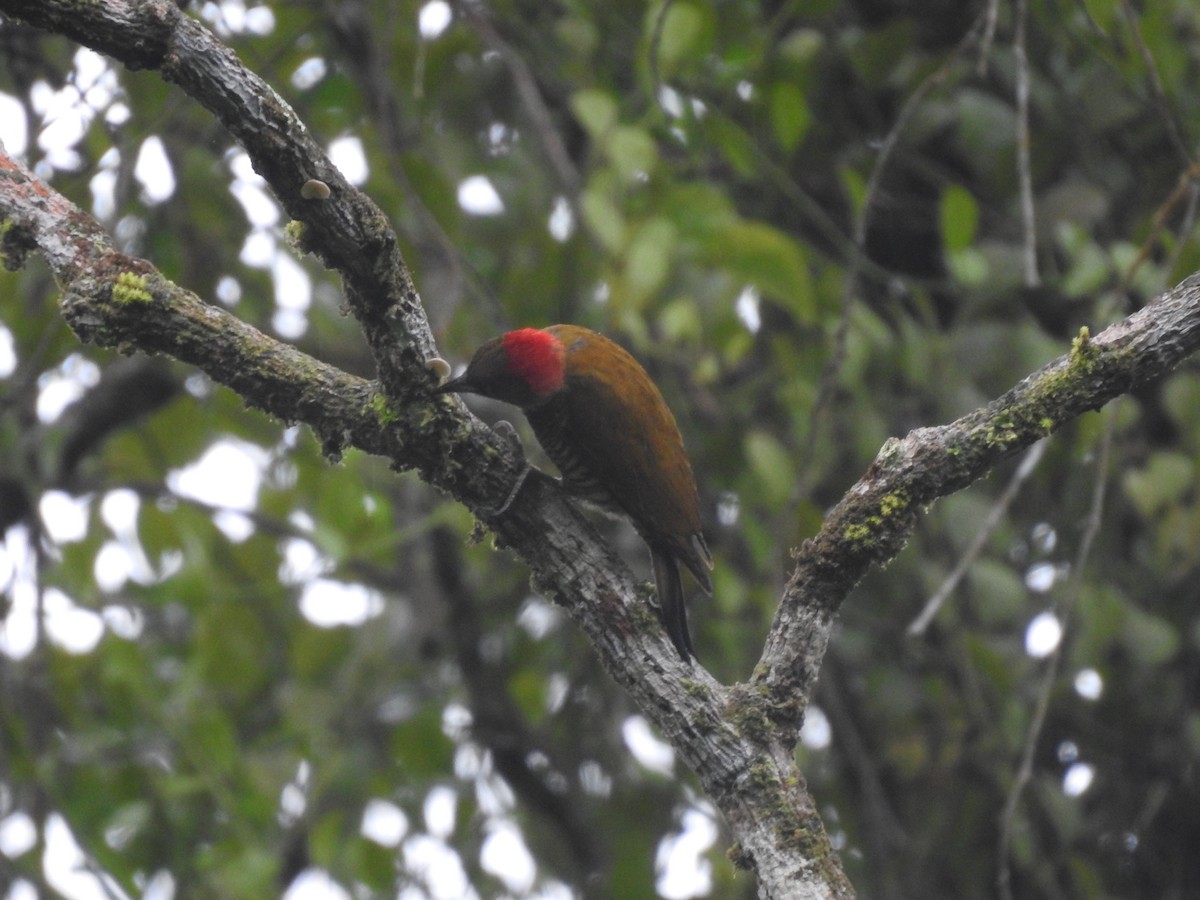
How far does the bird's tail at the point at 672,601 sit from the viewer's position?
2.27 meters

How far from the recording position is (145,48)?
1.79m

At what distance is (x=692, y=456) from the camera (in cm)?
483

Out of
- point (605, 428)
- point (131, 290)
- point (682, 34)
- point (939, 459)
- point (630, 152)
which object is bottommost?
point (131, 290)

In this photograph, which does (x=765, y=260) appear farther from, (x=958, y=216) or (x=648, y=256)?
(x=958, y=216)

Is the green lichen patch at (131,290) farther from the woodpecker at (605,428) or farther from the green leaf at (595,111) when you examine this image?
the green leaf at (595,111)

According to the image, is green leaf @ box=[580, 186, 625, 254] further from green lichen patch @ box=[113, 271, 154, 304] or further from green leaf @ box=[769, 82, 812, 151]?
green lichen patch @ box=[113, 271, 154, 304]

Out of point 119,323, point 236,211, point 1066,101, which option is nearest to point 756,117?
point 1066,101

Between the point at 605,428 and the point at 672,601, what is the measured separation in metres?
0.76

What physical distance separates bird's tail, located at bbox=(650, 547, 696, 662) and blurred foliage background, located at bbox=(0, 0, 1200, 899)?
601 millimetres

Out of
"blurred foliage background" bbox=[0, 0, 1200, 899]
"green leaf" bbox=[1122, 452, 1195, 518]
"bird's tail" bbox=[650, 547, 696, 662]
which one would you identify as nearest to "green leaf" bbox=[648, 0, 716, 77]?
"blurred foliage background" bbox=[0, 0, 1200, 899]

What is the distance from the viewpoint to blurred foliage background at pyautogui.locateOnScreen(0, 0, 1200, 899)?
4.05m

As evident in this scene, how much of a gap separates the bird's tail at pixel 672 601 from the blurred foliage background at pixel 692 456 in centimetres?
60

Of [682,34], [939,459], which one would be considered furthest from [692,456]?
[939,459]

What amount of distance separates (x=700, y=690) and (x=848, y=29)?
3.90 metres
